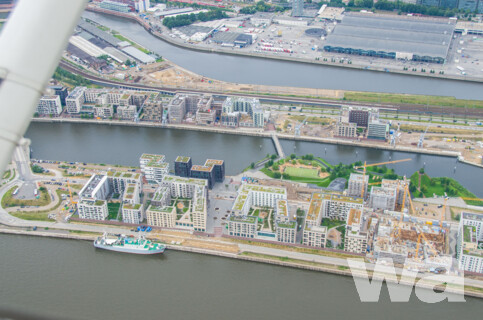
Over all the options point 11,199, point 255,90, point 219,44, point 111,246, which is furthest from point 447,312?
point 219,44

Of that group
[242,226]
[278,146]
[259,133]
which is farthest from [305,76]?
[242,226]

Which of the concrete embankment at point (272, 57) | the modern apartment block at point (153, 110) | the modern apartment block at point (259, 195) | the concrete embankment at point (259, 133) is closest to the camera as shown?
the modern apartment block at point (259, 195)

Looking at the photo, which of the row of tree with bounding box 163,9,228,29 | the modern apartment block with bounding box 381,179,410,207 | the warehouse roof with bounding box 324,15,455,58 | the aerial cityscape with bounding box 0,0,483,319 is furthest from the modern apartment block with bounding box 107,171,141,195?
the row of tree with bounding box 163,9,228,29

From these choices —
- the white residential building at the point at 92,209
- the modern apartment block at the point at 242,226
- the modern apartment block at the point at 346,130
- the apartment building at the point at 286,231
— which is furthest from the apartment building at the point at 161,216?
the modern apartment block at the point at 346,130

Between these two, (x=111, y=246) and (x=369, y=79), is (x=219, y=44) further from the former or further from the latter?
(x=111, y=246)

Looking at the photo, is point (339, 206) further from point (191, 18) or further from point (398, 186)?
point (191, 18)

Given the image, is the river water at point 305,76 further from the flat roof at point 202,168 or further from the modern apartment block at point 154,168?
the flat roof at point 202,168

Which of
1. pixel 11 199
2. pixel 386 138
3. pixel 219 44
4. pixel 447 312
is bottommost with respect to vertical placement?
pixel 447 312
